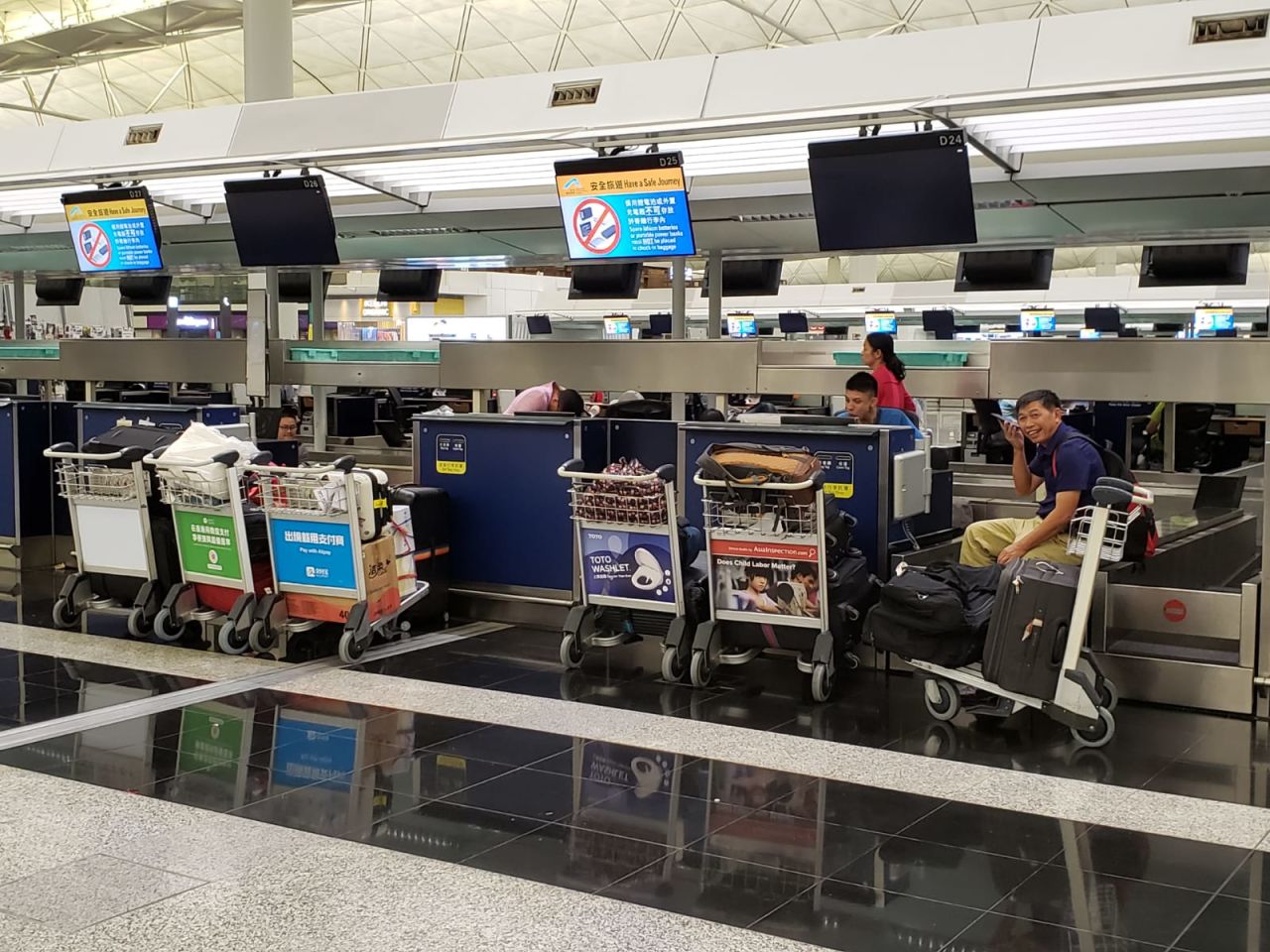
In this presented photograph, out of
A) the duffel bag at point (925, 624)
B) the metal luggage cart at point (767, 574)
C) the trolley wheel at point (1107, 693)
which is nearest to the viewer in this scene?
the trolley wheel at point (1107, 693)

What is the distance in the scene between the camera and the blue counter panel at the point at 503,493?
7871 millimetres

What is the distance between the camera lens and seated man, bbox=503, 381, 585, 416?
8477mm

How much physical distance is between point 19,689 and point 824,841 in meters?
4.02

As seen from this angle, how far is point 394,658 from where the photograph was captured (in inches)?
276

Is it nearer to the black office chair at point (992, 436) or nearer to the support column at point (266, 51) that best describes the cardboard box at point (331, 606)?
the support column at point (266, 51)

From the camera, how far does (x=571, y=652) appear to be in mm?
6695

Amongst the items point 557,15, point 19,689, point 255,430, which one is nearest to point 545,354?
point 255,430

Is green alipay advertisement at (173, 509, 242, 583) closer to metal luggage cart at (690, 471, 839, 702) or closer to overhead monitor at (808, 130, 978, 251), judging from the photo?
metal luggage cart at (690, 471, 839, 702)

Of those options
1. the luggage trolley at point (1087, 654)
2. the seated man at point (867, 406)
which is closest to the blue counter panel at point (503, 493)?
the seated man at point (867, 406)

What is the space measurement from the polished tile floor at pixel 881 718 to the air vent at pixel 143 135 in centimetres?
388

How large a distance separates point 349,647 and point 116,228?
452 cm

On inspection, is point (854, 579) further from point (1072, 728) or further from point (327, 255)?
point (327, 255)

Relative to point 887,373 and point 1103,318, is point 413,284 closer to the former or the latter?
point 887,373

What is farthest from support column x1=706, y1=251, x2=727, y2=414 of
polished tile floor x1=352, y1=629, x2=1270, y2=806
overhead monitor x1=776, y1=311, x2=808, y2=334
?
overhead monitor x1=776, y1=311, x2=808, y2=334
